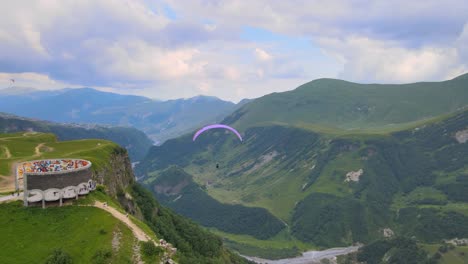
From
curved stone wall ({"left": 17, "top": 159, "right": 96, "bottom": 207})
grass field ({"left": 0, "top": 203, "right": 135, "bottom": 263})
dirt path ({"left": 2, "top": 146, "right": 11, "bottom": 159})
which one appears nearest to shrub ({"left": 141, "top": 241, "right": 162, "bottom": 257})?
grass field ({"left": 0, "top": 203, "right": 135, "bottom": 263})

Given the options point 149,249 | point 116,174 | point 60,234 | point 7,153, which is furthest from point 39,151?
point 149,249

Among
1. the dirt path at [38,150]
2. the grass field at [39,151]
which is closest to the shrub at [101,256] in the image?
the grass field at [39,151]

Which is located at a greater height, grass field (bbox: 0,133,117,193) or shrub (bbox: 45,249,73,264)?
grass field (bbox: 0,133,117,193)

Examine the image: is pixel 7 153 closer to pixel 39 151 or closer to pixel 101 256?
pixel 39 151

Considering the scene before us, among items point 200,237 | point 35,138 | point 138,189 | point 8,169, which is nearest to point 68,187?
point 8,169

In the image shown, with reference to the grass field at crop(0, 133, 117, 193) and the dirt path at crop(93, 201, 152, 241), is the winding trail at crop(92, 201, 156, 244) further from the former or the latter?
the grass field at crop(0, 133, 117, 193)

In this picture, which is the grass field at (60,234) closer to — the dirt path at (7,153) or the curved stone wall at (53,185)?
the curved stone wall at (53,185)
